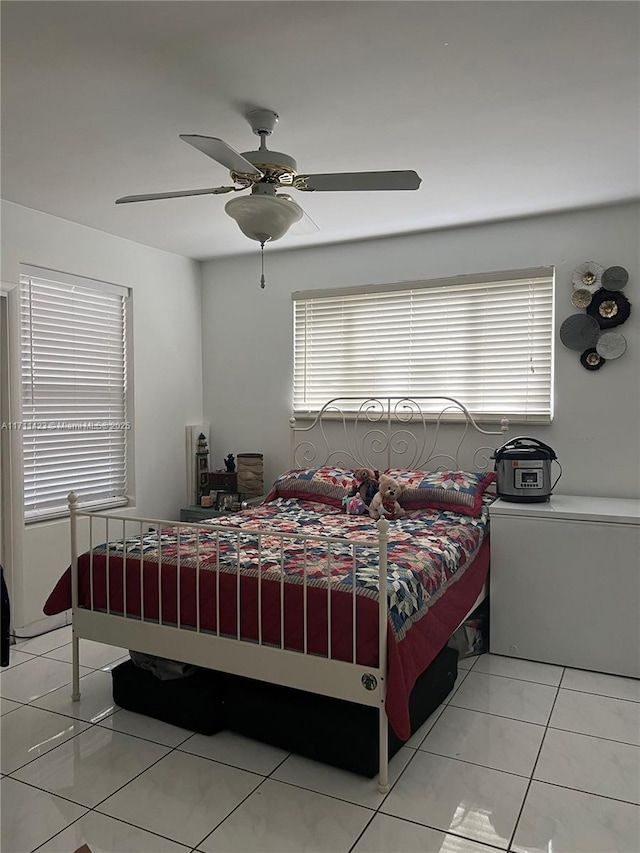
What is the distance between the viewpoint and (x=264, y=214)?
2.53m

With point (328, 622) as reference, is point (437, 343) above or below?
above

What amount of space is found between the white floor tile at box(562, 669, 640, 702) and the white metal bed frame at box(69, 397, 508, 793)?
132 cm

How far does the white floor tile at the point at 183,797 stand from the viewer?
2.08 meters

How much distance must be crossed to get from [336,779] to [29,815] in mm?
1039

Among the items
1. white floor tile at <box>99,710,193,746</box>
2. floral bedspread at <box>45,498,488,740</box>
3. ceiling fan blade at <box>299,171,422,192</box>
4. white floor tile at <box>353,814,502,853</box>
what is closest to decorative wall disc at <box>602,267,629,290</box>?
floral bedspread at <box>45,498,488,740</box>

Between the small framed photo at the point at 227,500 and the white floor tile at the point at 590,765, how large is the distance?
2.61 metres

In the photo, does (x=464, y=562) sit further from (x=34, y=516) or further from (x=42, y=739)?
(x=34, y=516)

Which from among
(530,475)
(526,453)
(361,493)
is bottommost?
(361,493)

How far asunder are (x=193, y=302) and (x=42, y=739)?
133 inches

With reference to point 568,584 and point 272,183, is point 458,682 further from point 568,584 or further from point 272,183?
point 272,183

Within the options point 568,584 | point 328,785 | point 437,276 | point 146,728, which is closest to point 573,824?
point 328,785

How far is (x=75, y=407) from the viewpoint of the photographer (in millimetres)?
4137

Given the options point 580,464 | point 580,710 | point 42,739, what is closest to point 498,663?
point 580,710

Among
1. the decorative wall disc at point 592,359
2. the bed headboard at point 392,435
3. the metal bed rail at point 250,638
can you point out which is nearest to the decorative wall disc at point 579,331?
the decorative wall disc at point 592,359
